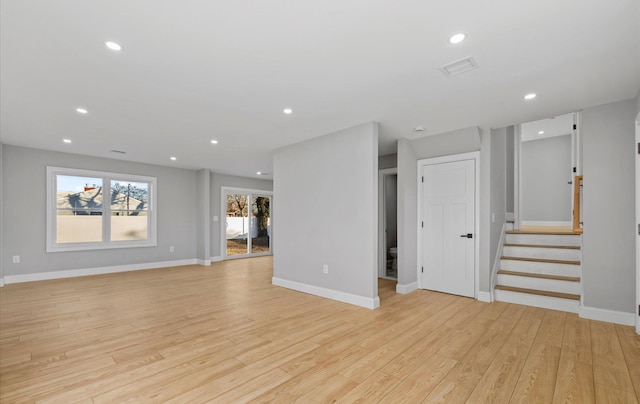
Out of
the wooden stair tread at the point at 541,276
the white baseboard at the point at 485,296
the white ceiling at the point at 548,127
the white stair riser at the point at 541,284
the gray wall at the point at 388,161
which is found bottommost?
the white baseboard at the point at 485,296

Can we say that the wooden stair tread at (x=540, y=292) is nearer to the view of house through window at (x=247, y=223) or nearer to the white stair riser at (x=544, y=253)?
the white stair riser at (x=544, y=253)

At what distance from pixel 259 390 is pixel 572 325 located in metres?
3.38

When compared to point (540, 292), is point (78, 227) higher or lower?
higher

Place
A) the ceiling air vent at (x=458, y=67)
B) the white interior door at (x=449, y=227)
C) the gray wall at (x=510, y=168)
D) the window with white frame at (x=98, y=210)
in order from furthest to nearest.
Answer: the window with white frame at (x=98, y=210), the gray wall at (x=510, y=168), the white interior door at (x=449, y=227), the ceiling air vent at (x=458, y=67)

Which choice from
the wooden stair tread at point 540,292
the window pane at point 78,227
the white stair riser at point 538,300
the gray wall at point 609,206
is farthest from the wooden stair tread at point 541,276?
the window pane at point 78,227

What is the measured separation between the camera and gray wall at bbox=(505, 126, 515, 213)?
18.2 ft

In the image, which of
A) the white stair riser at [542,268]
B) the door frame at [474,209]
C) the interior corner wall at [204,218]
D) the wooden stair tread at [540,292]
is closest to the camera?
the wooden stair tread at [540,292]

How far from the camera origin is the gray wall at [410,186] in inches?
181

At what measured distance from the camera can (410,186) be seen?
486cm

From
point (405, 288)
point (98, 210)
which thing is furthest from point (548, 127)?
point (98, 210)

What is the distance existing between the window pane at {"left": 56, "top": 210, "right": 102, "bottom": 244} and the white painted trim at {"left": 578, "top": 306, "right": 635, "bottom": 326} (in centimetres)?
834

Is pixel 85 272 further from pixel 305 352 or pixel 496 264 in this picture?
pixel 496 264

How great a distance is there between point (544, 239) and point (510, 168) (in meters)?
1.61

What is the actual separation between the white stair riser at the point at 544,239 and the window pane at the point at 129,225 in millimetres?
7596
